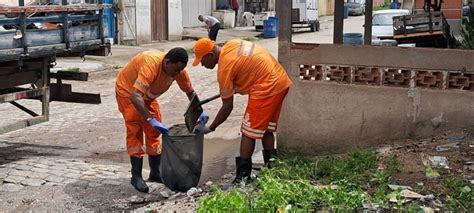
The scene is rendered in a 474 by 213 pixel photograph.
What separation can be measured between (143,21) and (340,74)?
586 inches

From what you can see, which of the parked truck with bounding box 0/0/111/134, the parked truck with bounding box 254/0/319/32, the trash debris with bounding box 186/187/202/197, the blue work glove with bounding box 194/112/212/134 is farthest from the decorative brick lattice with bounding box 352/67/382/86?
the parked truck with bounding box 254/0/319/32

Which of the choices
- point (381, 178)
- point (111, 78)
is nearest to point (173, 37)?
point (111, 78)

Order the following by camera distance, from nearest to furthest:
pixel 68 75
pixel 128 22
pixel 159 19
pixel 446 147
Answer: pixel 446 147, pixel 68 75, pixel 128 22, pixel 159 19

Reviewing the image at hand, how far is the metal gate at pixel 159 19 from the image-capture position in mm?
20875

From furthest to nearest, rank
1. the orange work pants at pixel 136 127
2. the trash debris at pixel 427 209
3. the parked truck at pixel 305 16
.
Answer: the parked truck at pixel 305 16, the orange work pants at pixel 136 127, the trash debris at pixel 427 209

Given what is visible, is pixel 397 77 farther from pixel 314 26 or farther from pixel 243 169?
pixel 314 26

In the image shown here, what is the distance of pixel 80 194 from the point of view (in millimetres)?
5566

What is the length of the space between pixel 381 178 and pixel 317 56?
6.09 feet

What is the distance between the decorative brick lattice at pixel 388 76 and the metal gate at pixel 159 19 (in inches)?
597

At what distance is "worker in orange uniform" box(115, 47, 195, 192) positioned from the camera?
5316mm

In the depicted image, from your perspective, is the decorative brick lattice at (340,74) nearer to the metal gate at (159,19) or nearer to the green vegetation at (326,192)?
the green vegetation at (326,192)

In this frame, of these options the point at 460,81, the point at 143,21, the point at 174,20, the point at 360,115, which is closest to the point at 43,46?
the point at 360,115

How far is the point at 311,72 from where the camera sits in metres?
6.25

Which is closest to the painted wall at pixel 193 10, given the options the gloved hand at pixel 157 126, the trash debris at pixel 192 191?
the gloved hand at pixel 157 126
